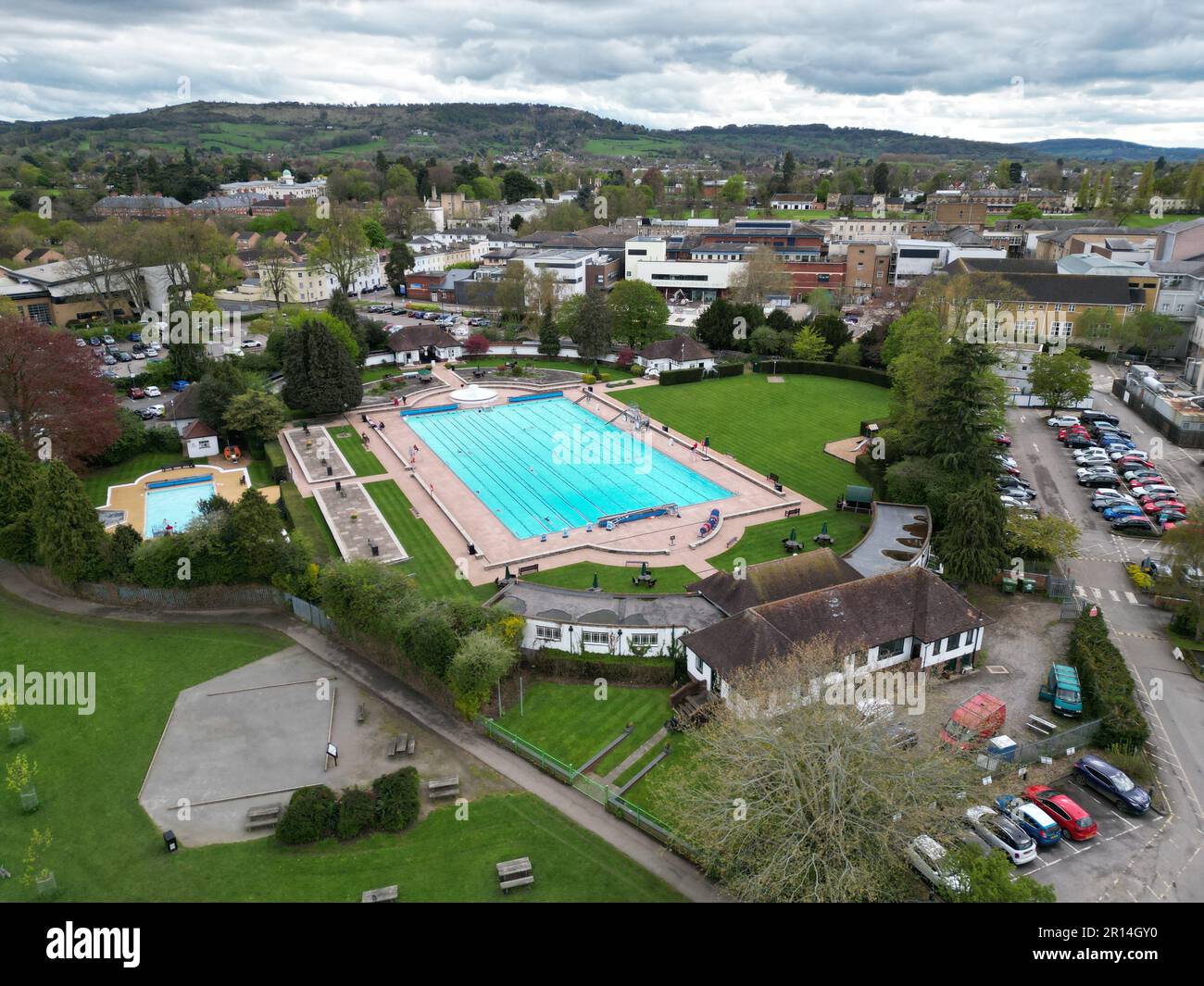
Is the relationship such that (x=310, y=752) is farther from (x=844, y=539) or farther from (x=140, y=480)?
(x=140, y=480)

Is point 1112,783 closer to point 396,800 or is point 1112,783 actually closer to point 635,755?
Result: point 635,755

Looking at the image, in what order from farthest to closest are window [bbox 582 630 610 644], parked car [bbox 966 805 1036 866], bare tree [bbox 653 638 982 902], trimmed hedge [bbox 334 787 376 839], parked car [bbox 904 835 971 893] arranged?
window [bbox 582 630 610 644]
trimmed hedge [bbox 334 787 376 839]
parked car [bbox 966 805 1036 866]
parked car [bbox 904 835 971 893]
bare tree [bbox 653 638 982 902]

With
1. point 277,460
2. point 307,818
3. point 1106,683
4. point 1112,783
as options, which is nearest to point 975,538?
point 1106,683

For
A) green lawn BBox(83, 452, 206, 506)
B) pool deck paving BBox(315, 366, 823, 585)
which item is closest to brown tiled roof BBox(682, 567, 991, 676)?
pool deck paving BBox(315, 366, 823, 585)

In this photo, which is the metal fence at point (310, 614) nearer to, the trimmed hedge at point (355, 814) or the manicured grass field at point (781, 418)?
the trimmed hedge at point (355, 814)

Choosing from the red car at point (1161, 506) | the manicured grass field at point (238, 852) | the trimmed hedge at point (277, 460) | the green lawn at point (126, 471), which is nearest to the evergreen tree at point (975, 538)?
the red car at point (1161, 506)

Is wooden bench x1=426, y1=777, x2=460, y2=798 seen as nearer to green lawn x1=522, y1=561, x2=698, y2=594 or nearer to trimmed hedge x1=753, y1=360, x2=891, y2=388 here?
green lawn x1=522, y1=561, x2=698, y2=594
